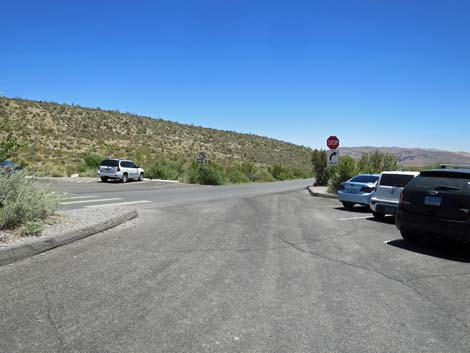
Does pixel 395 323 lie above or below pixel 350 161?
below

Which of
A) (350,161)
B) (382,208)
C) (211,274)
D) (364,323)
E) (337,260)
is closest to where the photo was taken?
(364,323)

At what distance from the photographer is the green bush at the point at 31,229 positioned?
791cm

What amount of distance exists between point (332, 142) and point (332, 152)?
1138 mm

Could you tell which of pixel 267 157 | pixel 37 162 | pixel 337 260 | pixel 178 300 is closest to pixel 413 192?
pixel 337 260

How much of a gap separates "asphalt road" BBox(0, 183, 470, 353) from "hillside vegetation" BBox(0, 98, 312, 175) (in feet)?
114

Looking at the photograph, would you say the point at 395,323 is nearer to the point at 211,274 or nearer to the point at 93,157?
the point at 211,274

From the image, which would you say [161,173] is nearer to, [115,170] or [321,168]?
[115,170]

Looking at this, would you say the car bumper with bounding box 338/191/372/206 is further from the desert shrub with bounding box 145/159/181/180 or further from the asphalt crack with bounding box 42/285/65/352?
the desert shrub with bounding box 145/159/181/180

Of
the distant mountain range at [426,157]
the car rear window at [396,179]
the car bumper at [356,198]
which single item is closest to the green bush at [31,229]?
the car rear window at [396,179]

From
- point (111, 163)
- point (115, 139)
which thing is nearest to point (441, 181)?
point (111, 163)

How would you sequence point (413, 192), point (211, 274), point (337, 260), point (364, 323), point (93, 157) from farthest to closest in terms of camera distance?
point (93, 157) < point (413, 192) < point (337, 260) < point (211, 274) < point (364, 323)

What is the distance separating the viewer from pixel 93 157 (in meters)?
43.8

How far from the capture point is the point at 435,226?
8.54m

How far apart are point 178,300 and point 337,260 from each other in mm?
3422
